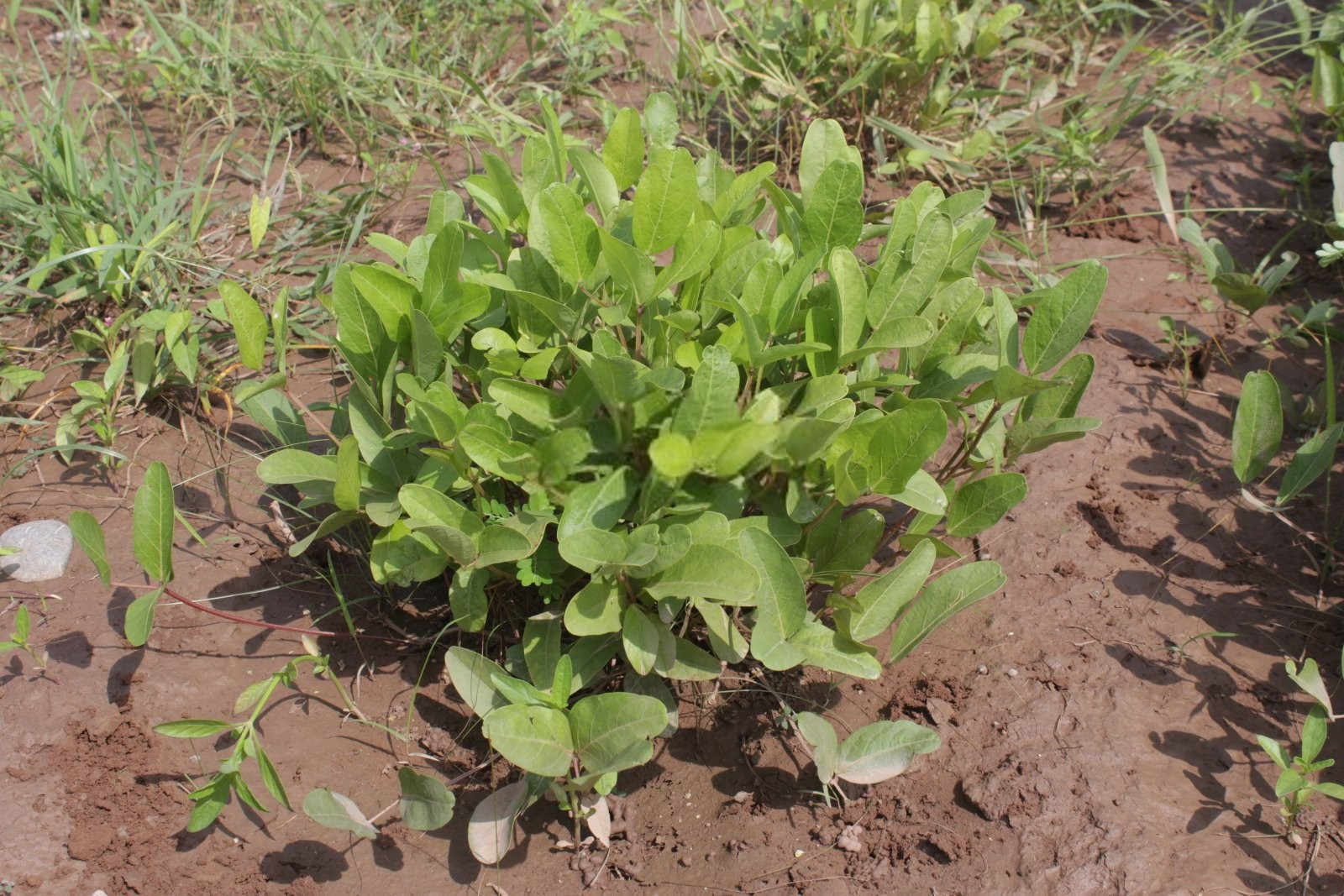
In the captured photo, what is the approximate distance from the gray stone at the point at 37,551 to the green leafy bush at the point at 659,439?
0.53 metres

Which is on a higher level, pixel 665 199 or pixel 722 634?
pixel 665 199

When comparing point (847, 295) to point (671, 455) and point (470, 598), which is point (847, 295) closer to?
point (671, 455)

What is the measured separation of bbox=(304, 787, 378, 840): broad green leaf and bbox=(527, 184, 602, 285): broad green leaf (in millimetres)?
963

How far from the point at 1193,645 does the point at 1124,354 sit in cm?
95

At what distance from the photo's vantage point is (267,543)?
237 cm

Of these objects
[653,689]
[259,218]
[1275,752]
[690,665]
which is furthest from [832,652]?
[259,218]

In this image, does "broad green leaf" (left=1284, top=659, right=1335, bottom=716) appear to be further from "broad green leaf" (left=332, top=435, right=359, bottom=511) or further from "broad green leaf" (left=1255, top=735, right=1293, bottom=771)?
"broad green leaf" (left=332, top=435, right=359, bottom=511)

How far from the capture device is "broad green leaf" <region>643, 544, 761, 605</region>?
168cm

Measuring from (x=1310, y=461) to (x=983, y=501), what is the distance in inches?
30.4

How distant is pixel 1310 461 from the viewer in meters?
2.21

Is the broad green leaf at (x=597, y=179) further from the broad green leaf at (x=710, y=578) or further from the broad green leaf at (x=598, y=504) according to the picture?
the broad green leaf at (x=710, y=578)

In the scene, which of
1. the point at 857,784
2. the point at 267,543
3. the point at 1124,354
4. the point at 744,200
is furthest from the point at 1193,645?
the point at 267,543

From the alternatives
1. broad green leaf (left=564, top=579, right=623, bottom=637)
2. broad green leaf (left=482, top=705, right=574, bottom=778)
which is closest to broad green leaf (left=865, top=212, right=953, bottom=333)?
broad green leaf (left=564, top=579, right=623, bottom=637)

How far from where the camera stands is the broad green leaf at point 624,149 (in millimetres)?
2131
